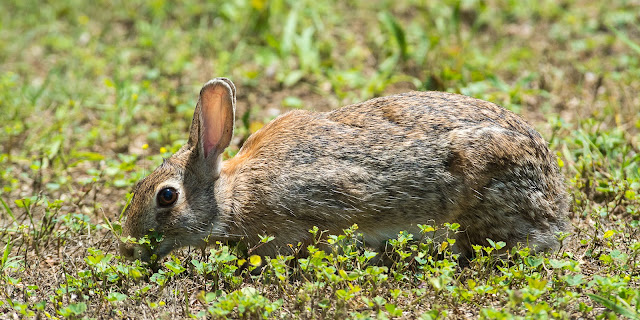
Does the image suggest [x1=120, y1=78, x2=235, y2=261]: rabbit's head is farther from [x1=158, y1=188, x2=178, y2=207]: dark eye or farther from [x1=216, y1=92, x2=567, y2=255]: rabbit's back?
[x1=216, y1=92, x2=567, y2=255]: rabbit's back

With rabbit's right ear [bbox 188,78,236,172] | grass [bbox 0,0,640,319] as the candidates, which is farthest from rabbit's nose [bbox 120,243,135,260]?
rabbit's right ear [bbox 188,78,236,172]

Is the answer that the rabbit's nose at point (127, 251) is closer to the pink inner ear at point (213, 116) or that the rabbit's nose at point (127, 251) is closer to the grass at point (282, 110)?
the grass at point (282, 110)

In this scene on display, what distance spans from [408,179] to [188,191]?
1569 millimetres

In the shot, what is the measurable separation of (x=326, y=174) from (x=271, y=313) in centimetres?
127

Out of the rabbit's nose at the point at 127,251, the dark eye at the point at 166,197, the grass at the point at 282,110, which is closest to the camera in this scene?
the grass at the point at 282,110

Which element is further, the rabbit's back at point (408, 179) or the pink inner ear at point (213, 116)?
the pink inner ear at point (213, 116)

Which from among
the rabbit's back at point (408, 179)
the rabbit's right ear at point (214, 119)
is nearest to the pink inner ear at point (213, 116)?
the rabbit's right ear at point (214, 119)

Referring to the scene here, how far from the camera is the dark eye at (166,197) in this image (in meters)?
5.21

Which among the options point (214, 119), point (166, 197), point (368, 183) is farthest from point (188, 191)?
point (368, 183)

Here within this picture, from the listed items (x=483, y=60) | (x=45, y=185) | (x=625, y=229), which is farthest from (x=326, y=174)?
(x=483, y=60)

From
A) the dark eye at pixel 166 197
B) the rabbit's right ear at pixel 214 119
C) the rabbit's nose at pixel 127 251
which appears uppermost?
the rabbit's right ear at pixel 214 119

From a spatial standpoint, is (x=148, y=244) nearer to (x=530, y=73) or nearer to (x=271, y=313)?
(x=271, y=313)

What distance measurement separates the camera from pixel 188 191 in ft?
17.5

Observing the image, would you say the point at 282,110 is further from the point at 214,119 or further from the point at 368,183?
the point at 368,183
